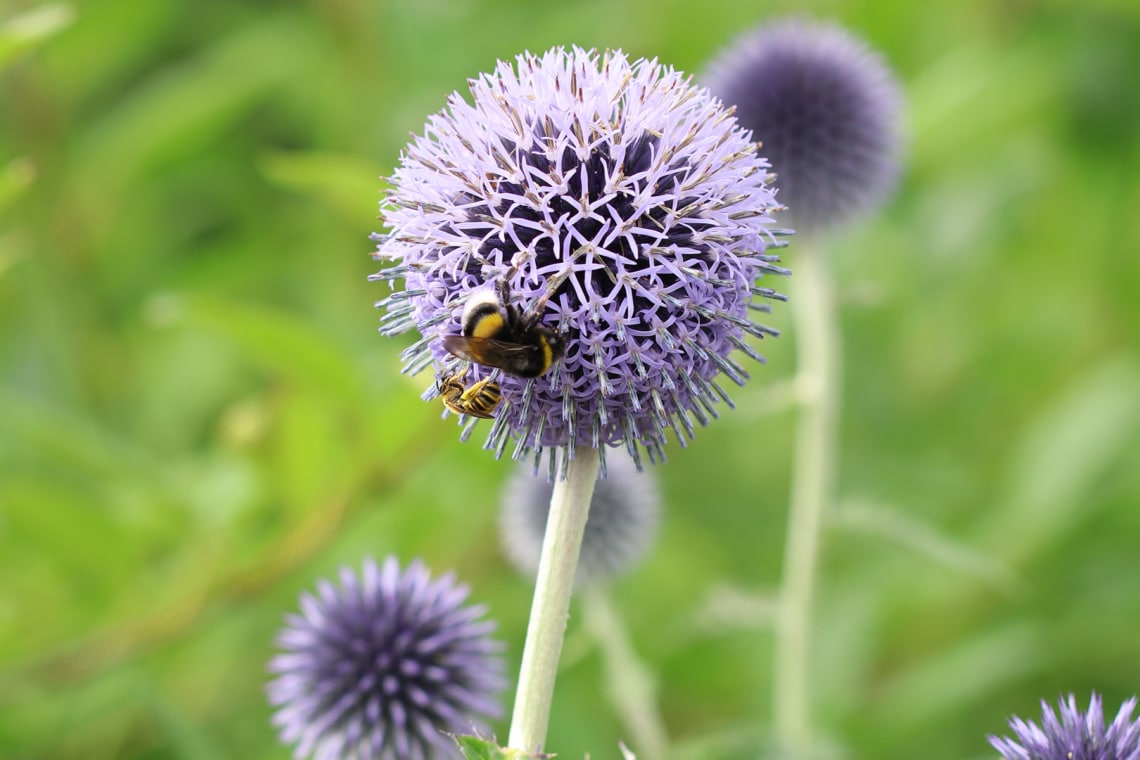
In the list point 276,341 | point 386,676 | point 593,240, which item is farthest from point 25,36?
point 386,676

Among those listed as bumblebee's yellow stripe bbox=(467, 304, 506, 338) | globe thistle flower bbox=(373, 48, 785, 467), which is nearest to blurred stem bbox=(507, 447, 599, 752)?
globe thistle flower bbox=(373, 48, 785, 467)

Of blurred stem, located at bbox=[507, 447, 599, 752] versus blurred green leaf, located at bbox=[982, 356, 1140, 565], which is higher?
blurred green leaf, located at bbox=[982, 356, 1140, 565]

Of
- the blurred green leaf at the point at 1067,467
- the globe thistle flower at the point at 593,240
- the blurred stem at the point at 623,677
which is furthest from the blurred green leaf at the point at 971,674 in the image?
the globe thistle flower at the point at 593,240

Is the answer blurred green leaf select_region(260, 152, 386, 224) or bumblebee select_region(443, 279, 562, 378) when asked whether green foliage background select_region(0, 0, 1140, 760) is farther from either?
bumblebee select_region(443, 279, 562, 378)

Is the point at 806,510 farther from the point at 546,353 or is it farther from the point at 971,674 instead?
the point at 546,353

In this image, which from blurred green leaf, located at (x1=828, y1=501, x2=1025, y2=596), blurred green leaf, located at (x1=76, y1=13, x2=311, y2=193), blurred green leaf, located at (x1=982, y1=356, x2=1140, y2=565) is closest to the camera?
blurred green leaf, located at (x1=828, y1=501, x2=1025, y2=596)

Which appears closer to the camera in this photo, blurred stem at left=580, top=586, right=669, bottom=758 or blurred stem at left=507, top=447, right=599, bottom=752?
blurred stem at left=507, top=447, right=599, bottom=752

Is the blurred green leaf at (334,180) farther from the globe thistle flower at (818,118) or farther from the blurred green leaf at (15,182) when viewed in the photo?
the globe thistle flower at (818,118)
